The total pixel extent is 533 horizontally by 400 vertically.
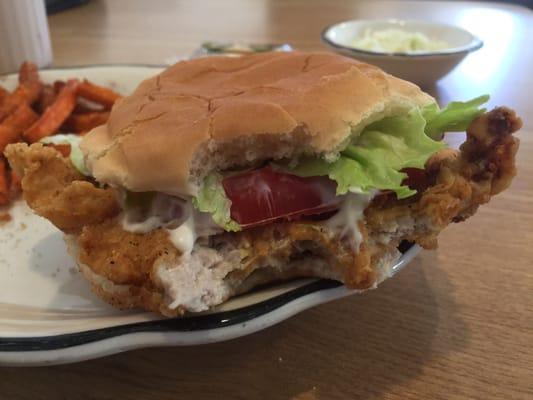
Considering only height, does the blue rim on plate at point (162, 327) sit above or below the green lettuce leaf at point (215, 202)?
below

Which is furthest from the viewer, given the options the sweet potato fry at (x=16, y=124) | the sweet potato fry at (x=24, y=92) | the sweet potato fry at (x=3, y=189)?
the sweet potato fry at (x=24, y=92)

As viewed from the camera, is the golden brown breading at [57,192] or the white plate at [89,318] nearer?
the white plate at [89,318]

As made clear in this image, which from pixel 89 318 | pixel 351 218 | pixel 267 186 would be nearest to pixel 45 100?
pixel 89 318

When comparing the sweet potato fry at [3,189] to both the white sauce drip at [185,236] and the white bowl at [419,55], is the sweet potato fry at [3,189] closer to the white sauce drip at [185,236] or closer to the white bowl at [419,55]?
the white sauce drip at [185,236]

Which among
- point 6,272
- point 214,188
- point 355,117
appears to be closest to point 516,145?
point 355,117

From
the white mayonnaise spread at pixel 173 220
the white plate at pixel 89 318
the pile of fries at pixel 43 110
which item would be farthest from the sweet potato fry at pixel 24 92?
the white mayonnaise spread at pixel 173 220

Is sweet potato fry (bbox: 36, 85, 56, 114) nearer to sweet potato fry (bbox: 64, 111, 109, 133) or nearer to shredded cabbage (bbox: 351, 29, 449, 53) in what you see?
sweet potato fry (bbox: 64, 111, 109, 133)
